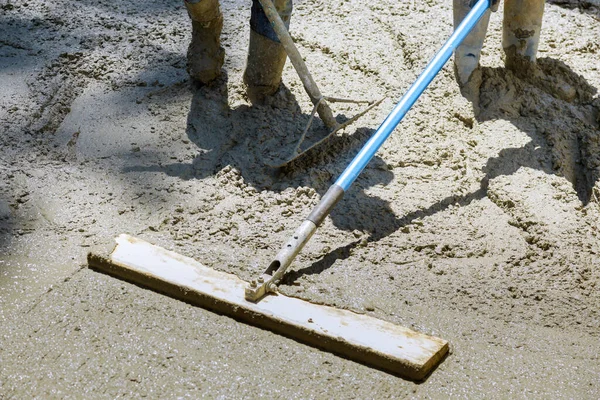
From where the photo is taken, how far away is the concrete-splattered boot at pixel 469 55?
10.8 ft

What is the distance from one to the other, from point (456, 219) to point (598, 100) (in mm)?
952

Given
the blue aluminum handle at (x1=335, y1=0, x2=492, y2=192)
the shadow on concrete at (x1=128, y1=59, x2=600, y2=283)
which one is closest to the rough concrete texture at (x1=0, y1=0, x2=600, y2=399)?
the shadow on concrete at (x1=128, y1=59, x2=600, y2=283)

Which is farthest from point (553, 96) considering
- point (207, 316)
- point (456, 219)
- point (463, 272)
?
point (207, 316)

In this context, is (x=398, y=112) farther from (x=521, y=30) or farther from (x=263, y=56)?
(x=521, y=30)

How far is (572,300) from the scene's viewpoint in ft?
7.95

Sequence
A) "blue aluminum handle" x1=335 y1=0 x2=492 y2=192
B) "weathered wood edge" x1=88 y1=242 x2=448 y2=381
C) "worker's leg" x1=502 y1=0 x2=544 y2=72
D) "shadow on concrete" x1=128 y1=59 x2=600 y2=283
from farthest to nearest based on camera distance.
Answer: "worker's leg" x1=502 y1=0 x2=544 y2=72
"shadow on concrete" x1=128 y1=59 x2=600 y2=283
"blue aluminum handle" x1=335 y1=0 x2=492 y2=192
"weathered wood edge" x1=88 y1=242 x2=448 y2=381

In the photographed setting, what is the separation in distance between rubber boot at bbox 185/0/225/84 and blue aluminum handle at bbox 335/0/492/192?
2.92 ft

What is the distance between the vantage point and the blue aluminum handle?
2564 mm

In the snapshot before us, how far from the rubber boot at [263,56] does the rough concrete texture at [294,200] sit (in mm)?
75

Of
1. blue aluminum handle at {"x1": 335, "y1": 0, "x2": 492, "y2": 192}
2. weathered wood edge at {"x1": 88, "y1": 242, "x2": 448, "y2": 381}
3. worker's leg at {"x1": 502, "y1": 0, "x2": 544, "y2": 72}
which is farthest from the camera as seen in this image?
worker's leg at {"x1": 502, "y1": 0, "x2": 544, "y2": 72}

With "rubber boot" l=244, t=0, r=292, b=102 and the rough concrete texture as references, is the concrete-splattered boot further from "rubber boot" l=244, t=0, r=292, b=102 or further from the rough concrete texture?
"rubber boot" l=244, t=0, r=292, b=102

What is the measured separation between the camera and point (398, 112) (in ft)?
8.70

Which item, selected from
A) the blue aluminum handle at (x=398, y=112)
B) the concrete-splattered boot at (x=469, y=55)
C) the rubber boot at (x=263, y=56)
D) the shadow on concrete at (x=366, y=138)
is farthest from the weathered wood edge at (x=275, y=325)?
the concrete-splattered boot at (x=469, y=55)

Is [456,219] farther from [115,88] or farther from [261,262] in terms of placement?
[115,88]
